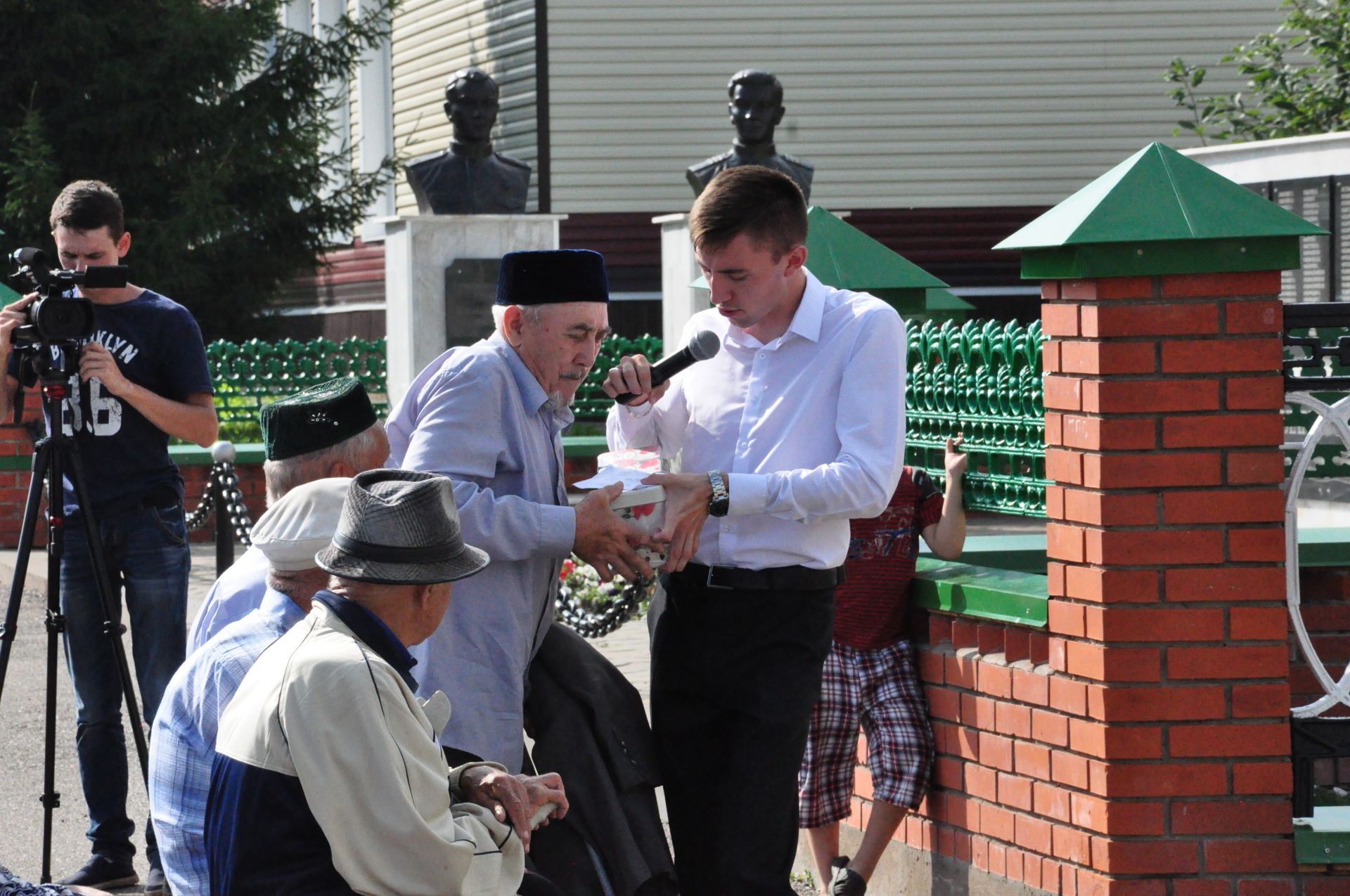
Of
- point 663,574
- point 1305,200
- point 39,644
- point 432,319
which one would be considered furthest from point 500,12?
point 663,574

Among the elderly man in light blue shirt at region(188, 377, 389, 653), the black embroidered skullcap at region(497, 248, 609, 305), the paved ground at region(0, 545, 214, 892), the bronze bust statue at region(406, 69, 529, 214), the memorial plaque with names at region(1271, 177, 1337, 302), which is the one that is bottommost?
the paved ground at region(0, 545, 214, 892)

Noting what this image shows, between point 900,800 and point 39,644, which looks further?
point 39,644

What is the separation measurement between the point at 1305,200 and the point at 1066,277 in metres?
9.45

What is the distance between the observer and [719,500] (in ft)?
12.3

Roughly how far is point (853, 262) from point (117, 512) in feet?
8.16

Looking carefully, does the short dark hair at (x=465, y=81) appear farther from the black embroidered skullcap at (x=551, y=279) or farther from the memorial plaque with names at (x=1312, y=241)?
the black embroidered skullcap at (x=551, y=279)

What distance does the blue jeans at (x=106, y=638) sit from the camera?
5160 mm

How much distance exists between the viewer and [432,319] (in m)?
12.7

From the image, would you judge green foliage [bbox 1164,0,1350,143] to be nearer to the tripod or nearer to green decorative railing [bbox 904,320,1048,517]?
green decorative railing [bbox 904,320,1048,517]

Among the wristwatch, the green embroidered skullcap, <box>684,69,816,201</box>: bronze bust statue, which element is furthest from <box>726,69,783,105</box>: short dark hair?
the green embroidered skullcap

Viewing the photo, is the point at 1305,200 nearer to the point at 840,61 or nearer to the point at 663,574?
the point at 840,61

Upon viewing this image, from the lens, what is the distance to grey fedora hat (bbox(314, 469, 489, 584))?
2711 mm

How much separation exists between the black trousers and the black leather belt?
14 millimetres

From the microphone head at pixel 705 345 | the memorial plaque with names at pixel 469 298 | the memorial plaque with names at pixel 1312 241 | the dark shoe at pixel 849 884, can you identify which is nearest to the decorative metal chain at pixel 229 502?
the memorial plaque with names at pixel 469 298
